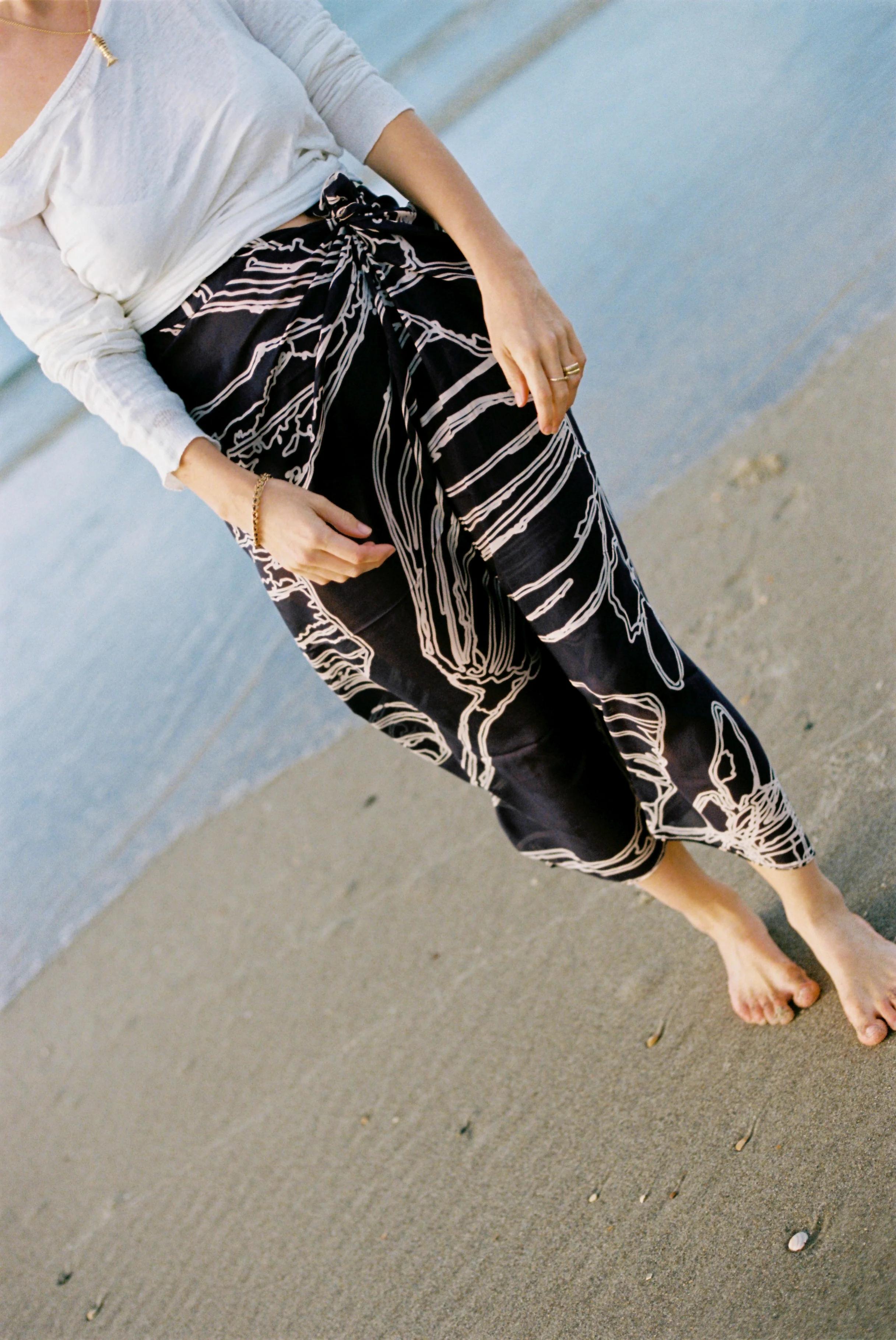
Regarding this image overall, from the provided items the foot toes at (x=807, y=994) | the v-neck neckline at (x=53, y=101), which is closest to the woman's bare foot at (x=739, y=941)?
the foot toes at (x=807, y=994)

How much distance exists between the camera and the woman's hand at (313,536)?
1272 mm

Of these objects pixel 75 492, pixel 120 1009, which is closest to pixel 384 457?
pixel 120 1009

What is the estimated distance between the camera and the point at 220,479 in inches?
52.6

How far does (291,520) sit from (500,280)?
39 centimetres

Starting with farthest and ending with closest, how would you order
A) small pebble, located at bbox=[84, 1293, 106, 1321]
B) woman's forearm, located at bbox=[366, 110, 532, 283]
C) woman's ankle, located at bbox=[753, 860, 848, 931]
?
small pebble, located at bbox=[84, 1293, 106, 1321] → woman's ankle, located at bbox=[753, 860, 848, 931] → woman's forearm, located at bbox=[366, 110, 532, 283]

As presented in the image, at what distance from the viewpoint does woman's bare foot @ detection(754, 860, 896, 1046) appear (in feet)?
5.11

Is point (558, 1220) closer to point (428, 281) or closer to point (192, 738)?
point (428, 281)

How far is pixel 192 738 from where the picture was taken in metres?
3.21

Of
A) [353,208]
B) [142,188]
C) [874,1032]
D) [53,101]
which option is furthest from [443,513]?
[874,1032]

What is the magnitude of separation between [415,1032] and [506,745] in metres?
0.73

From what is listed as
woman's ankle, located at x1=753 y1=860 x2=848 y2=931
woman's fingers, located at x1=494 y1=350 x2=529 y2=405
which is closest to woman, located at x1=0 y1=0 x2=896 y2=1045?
woman's fingers, located at x1=494 y1=350 x2=529 y2=405

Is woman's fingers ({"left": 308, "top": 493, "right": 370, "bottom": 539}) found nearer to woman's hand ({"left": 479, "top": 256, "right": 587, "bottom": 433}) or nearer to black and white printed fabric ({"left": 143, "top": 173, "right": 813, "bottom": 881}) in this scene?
black and white printed fabric ({"left": 143, "top": 173, "right": 813, "bottom": 881})

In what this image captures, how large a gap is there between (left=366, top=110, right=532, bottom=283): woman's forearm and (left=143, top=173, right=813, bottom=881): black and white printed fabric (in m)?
0.03

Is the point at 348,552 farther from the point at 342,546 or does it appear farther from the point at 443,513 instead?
the point at 443,513
